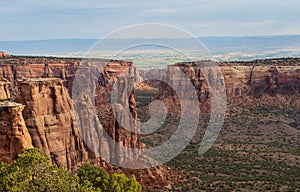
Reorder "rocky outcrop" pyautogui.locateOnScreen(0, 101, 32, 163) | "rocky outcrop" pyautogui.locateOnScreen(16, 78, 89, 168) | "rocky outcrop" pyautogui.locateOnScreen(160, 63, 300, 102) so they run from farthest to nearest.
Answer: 1. "rocky outcrop" pyautogui.locateOnScreen(160, 63, 300, 102)
2. "rocky outcrop" pyautogui.locateOnScreen(16, 78, 89, 168)
3. "rocky outcrop" pyautogui.locateOnScreen(0, 101, 32, 163)

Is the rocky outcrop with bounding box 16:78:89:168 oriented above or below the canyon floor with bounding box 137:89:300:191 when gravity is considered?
above

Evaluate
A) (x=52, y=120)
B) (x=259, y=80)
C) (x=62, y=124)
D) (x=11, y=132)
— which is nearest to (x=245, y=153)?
(x=62, y=124)

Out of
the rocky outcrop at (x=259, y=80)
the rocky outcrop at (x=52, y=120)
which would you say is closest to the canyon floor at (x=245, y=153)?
the rocky outcrop at (x=259, y=80)

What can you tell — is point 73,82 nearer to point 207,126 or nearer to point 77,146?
point 207,126

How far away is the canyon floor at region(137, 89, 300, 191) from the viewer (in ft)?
158

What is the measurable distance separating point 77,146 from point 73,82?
39867 mm

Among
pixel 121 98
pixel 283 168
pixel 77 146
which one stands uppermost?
pixel 121 98

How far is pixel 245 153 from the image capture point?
6178 centimetres

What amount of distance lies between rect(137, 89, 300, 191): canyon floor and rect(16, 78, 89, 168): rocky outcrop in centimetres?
1338

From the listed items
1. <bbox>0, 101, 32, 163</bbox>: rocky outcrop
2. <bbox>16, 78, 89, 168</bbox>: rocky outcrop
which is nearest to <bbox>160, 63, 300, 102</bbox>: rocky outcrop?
<bbox>16, 78, 89, 168</bbox>: rocky outcrop

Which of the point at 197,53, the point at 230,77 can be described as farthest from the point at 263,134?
the point at 197,53

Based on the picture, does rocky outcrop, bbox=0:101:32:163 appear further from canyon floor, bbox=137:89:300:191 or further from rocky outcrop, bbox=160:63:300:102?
rocky outcrop, bbox=160:63:300:102

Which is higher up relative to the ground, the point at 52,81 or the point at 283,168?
the point at 52,81

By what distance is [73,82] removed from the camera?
75.8 m
